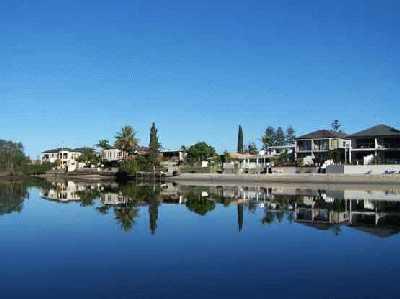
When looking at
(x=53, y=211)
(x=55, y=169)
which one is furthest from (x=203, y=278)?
(x=55, y=169)

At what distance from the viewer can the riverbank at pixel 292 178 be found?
5866 centimetres

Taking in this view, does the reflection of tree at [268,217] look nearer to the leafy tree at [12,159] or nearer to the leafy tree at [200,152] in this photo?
the leafy tree at [200,152]

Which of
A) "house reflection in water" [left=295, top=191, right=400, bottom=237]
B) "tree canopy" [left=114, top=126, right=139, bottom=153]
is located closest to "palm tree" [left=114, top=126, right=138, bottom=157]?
"tree canopy" [left=114, top=126, right=139, bottom=153]

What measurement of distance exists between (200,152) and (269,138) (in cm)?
Result: 1649

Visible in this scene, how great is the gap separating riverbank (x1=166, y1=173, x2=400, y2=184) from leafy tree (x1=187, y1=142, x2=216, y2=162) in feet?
58.5

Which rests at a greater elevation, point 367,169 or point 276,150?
point 276,150

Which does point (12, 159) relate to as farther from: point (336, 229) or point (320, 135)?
point (336, 229)

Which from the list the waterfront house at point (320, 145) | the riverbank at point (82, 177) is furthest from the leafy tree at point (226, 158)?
the riverbank at point (82, 177)

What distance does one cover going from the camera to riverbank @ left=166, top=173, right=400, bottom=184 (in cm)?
5866

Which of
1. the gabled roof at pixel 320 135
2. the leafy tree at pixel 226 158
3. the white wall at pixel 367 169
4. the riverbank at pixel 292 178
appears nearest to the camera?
the riverbank at pixel 292 178

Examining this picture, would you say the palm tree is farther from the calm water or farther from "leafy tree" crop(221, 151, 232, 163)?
the calm water

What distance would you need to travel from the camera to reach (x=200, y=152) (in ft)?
332

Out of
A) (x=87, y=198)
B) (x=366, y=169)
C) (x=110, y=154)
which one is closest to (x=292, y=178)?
(x=366, y=169)

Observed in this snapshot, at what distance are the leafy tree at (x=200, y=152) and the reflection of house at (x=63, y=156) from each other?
3191 cm
